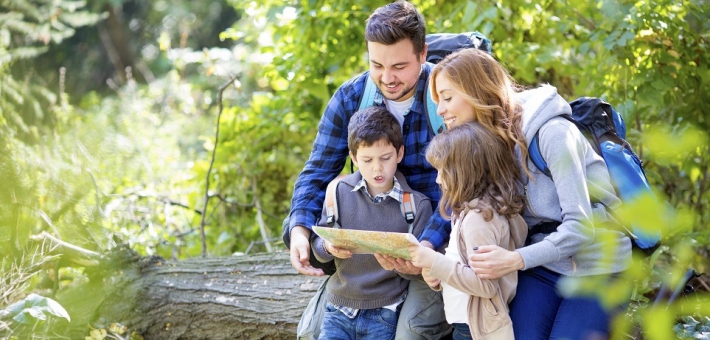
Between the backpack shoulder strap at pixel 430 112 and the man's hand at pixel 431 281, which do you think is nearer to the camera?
the man's hand at pixel 431 281

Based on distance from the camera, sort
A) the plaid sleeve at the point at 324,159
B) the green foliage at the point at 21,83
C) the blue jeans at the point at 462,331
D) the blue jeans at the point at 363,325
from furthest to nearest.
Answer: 1. the green foliage at the point at 21,83
2. the plaid sleeve at the point at 324,159
3. the blue jeans at the point at 363,325
4. the blue jeans at the point at 462,331

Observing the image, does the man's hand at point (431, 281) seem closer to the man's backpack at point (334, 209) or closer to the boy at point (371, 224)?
the boy at point (371, 224)

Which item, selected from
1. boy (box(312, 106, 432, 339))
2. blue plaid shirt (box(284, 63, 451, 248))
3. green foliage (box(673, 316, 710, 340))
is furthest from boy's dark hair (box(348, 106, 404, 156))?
green foliage (box(673, 316, 710, 340))

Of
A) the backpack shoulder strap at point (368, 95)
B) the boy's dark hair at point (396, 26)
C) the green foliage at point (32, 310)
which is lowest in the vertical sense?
the green foliage at point (32, 310)

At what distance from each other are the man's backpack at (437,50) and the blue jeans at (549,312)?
0.68 metres

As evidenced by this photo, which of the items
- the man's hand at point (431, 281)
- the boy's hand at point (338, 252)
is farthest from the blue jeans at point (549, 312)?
the boy's hand at point (338, 252)

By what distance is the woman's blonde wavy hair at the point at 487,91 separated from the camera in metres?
2.53

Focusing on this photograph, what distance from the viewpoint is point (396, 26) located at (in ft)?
9.26

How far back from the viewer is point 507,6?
4516 millimetres

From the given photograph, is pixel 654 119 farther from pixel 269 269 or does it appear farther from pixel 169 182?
pixel 169 182

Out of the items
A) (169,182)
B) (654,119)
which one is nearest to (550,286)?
(654,119)

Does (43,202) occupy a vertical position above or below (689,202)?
above

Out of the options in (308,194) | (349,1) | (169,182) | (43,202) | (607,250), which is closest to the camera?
(607,250)

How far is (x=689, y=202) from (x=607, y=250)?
3.82 metres
